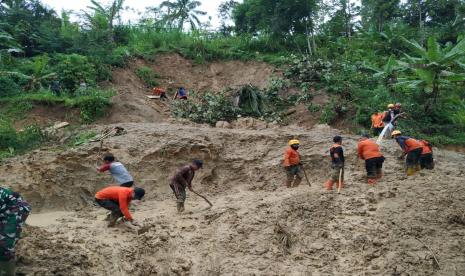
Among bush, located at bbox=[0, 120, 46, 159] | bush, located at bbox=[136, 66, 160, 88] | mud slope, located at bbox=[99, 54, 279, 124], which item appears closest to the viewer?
bush, located at bbox=[0, 120, 46, 159]

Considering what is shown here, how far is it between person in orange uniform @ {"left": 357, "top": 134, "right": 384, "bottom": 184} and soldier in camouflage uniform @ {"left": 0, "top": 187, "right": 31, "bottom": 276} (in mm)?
6504

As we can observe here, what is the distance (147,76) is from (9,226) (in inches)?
594

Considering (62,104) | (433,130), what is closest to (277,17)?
→ (433,130)

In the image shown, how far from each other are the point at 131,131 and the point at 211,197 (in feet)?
9.63

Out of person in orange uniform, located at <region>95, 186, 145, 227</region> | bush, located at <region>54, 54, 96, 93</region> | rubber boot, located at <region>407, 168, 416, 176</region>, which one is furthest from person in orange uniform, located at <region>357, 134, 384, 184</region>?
bush, located at <region>54, 54, 96, 93</region>

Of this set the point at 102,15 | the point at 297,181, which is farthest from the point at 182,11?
the point at 297,181

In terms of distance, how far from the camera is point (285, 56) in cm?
2128

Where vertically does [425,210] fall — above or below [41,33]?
below

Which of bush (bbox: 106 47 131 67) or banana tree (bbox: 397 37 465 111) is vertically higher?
bush (bbox: 106 47 131 67)

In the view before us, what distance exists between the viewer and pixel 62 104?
1455cm

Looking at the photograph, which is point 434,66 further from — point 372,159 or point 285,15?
point 285,15

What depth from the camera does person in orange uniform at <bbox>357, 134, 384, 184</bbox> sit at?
9.08 metres

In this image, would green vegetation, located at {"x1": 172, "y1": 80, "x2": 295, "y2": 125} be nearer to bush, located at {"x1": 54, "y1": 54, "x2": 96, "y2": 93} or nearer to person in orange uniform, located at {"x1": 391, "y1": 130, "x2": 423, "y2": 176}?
bush, located at {"x1": 54, "y1": 54, "x2": 96, "y2": 93}

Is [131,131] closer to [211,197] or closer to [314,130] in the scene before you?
[211,197]
